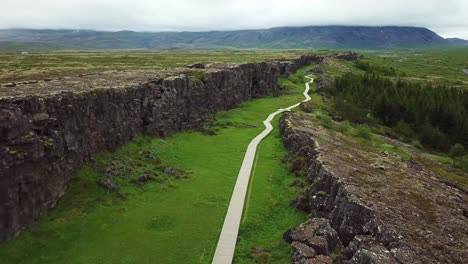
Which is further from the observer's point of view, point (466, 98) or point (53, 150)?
point (466, 98)

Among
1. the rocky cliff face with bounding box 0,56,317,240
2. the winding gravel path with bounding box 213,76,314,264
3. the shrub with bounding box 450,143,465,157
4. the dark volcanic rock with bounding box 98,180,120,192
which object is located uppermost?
the rocky cliff face with bounding box 0,56,317,240

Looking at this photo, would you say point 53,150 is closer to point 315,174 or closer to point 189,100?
point 315,174

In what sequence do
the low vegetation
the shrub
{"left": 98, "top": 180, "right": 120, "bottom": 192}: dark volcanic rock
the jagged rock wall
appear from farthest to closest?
the low vegetation
the shrub
{"left": 98, "top": 180, "right": 120, "bottom": 192}: dark volcanic rock
the jagged rock wall

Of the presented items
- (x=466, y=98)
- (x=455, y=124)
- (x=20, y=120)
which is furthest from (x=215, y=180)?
(x=466, y=98)

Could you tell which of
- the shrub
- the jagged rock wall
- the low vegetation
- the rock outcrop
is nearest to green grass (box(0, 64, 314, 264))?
the jagged rock wall

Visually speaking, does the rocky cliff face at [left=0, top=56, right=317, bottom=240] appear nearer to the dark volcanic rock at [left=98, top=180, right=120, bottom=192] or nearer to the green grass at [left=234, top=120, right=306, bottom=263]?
the dark volcanic rock at [left=98, top=180, right=120, bottom=192]

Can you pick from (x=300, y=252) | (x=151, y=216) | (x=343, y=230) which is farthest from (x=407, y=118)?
(x=300, y=252)
